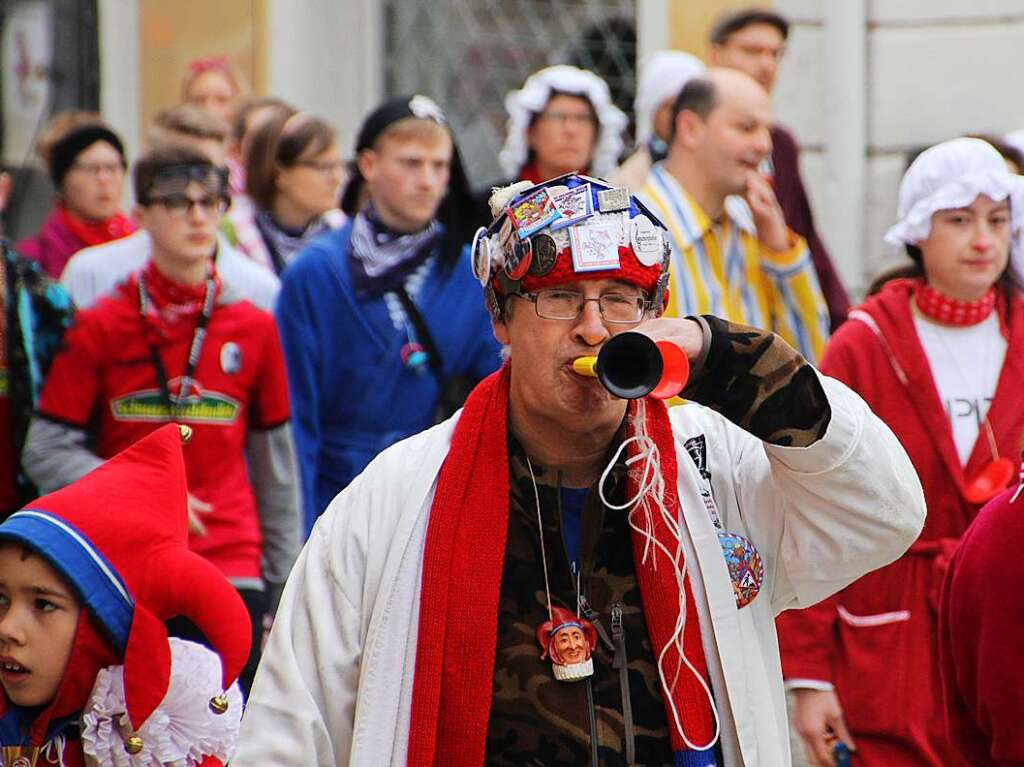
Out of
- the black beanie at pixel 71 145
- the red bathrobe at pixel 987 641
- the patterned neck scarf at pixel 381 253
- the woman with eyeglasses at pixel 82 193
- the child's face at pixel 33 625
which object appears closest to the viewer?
the red bathrobe at pixel 987 641

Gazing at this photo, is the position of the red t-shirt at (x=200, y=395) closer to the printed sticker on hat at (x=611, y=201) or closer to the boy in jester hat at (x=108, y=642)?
the boy in jester hat at (x=108, y=642)

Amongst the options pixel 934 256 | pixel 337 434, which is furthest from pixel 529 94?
pixel 934 256

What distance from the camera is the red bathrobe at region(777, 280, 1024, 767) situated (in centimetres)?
532

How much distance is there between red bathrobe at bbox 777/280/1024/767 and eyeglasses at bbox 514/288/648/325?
6.38ft

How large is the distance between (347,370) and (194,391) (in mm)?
631

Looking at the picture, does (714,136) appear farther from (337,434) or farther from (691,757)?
(691,757)

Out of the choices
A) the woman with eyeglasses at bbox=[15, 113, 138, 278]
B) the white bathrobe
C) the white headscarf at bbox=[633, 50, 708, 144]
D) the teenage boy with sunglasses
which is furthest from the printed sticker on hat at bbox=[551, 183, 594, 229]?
the woman with eyeglasses at bbox=[15, 113, 138, 278]

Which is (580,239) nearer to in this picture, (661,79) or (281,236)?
(281,236)

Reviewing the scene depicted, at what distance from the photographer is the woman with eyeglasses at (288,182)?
858cm

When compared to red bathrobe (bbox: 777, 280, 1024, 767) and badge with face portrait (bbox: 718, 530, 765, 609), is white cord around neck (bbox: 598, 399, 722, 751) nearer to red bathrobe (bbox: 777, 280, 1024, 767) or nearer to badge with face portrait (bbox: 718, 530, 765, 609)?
badge with face portrait (bbox: 718, 530, 765, 609)

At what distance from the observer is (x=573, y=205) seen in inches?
141

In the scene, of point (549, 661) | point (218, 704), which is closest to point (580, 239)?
point (549, 661)

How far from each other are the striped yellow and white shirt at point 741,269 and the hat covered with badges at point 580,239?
116 inches

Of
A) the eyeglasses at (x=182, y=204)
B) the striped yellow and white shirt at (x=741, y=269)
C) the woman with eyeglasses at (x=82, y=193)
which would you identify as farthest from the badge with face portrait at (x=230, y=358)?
the woman with eyeglasses at (x=82, y=193)
